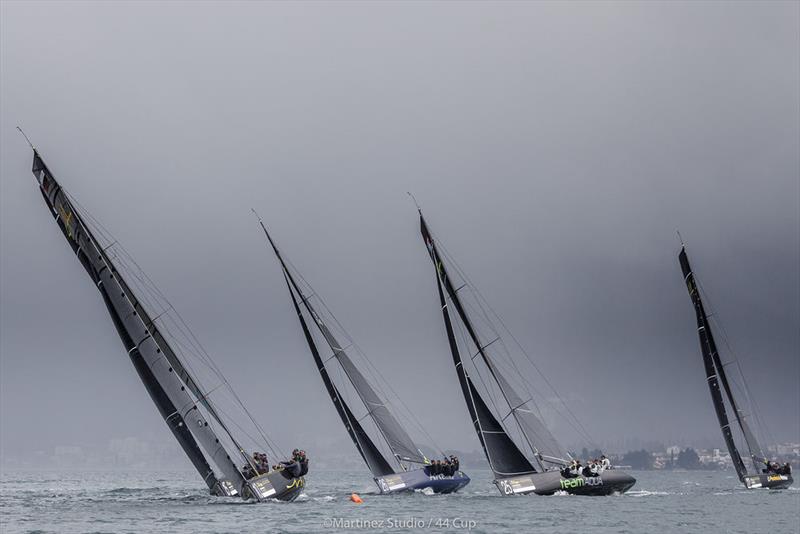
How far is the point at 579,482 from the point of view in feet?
174

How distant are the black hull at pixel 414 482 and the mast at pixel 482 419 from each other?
139 inches

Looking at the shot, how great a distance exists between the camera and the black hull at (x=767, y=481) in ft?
240

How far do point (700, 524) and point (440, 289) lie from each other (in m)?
19.8

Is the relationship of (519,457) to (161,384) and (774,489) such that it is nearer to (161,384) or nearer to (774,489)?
(161,384)

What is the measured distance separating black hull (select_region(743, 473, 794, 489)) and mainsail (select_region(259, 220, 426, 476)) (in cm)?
3189

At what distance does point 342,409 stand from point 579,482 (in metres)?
15.3

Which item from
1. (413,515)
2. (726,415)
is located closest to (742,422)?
(726,415)

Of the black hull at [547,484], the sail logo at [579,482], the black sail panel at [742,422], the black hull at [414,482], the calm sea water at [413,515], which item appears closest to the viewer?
the calm sea water at [413,515]

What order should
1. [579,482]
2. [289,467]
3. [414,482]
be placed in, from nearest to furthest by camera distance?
[289,467], [579,482], [414,482]

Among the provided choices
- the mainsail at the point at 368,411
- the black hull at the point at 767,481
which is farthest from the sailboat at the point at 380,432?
the black hull at the point at 767,481

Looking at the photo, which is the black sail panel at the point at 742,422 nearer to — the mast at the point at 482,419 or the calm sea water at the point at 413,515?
the calm sea water at the point at 413,515

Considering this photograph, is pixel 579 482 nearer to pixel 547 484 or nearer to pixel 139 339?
pixel 547 484

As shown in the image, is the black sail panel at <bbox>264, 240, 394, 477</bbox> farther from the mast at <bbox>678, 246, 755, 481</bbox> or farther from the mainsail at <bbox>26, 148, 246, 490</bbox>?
the mast at <bbox>678, 246, 755, 481</bbox>

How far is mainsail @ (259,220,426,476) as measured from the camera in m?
56.7
